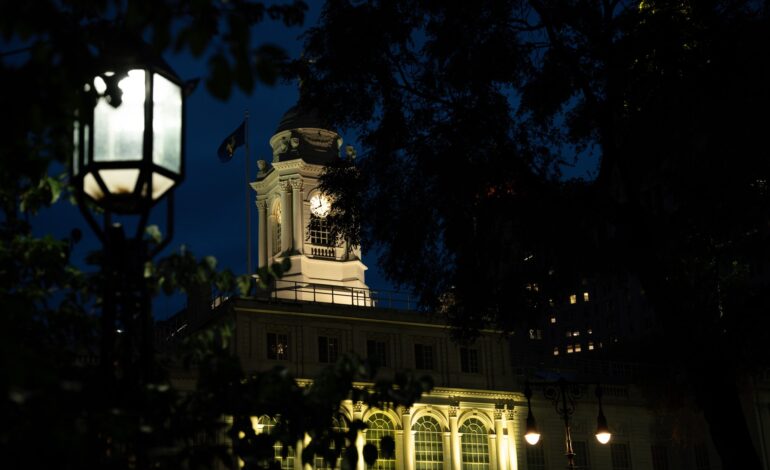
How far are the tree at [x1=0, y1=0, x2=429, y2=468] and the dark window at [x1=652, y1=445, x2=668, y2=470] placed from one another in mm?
49823

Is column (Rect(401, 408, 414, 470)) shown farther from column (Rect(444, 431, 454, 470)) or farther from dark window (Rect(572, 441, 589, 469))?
dark window (Rect(572, 441, 589, 469))

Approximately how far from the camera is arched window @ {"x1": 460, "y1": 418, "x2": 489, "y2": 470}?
5000 cm

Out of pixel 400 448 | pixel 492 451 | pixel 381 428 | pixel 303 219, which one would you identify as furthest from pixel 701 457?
pixel 303 219

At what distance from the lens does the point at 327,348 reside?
161 ft

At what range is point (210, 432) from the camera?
6.65 m

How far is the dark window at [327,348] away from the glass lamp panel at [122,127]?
42384 millimetres

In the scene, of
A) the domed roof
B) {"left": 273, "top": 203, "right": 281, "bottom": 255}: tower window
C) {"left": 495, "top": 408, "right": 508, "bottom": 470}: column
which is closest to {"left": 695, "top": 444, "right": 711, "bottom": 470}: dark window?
{"left": 495, "top": 408, "right": 508, "bottom": 470}: column

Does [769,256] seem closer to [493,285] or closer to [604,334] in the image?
[493,285]

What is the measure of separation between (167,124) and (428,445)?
145ft

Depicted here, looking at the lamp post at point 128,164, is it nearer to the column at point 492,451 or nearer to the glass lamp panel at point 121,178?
the glass lamp panel at point 121,178

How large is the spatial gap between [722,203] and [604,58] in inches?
142

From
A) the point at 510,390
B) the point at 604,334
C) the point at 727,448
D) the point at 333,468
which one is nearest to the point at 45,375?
the point at 333,468

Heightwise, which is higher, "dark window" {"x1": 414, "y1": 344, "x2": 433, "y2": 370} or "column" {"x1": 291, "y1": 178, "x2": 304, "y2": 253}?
"column" {"x1": 291, "y1": 178, "x2": 304, "y2": 253}

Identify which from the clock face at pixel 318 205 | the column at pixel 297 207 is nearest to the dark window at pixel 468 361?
the clock face at pixel 318 205
